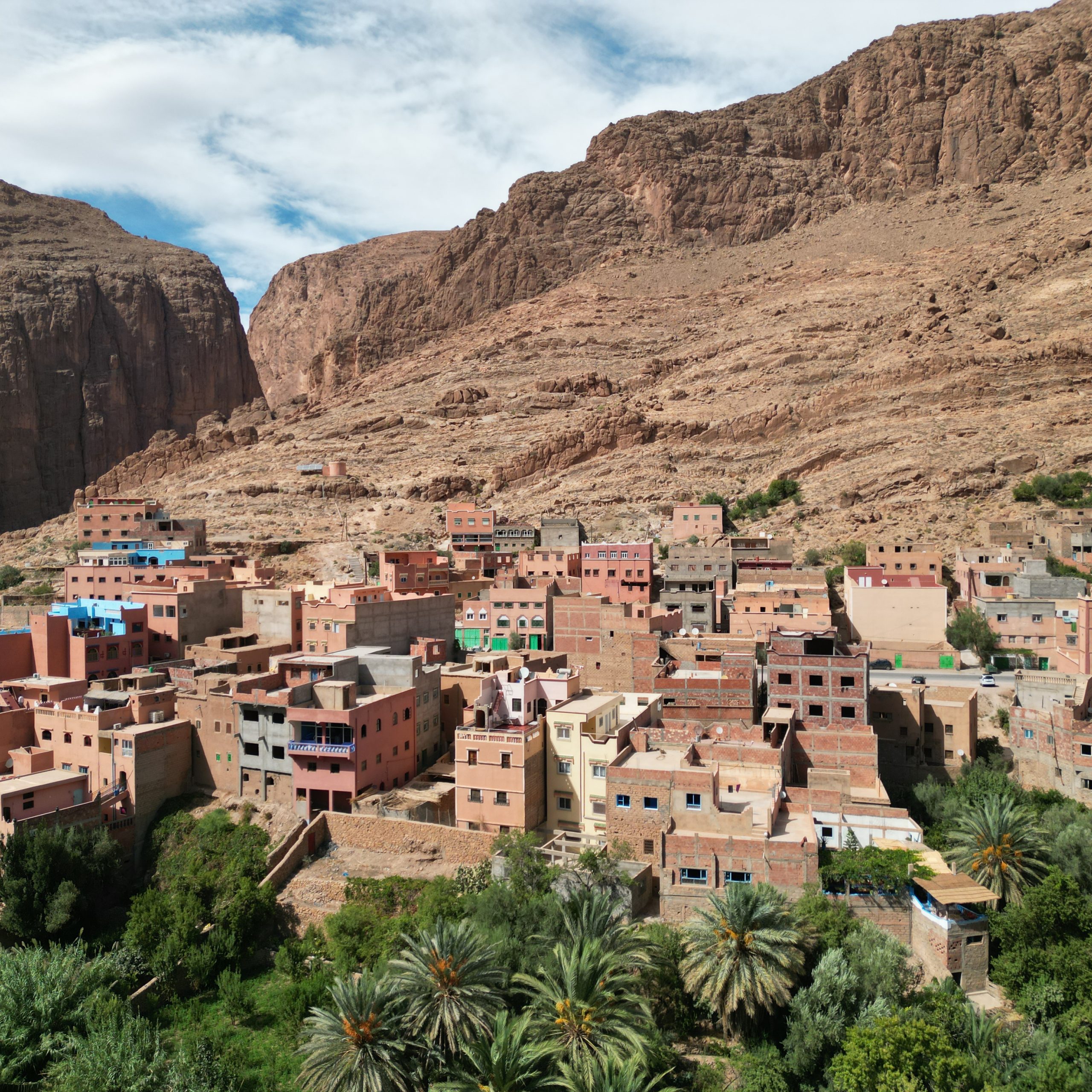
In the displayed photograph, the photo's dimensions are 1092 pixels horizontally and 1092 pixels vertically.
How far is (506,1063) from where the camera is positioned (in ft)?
65.1

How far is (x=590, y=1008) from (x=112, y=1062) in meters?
11.7

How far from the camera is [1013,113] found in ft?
436

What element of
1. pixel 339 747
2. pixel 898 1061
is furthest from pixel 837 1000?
pixel 339 747

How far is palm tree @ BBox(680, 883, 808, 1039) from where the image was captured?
2145 cm

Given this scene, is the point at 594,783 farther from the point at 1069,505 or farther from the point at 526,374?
the point at 526,374

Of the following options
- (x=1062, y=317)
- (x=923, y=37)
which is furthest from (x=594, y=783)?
(x=923, y=37)

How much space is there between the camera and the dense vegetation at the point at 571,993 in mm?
20453

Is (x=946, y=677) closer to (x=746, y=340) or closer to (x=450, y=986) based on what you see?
(x=450, y=986)

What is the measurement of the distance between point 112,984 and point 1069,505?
63.8m

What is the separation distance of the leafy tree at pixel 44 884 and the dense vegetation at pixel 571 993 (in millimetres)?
1483

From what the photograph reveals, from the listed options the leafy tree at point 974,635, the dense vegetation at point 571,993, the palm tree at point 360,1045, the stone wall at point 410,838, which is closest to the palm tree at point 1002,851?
the dense vegetation at point 571,993

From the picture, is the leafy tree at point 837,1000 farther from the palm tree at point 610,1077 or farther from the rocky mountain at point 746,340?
the rocky mountain at point 746,340

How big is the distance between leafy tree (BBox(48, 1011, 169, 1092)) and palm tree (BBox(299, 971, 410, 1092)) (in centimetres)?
441

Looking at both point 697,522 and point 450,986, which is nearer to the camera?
point 450,986
